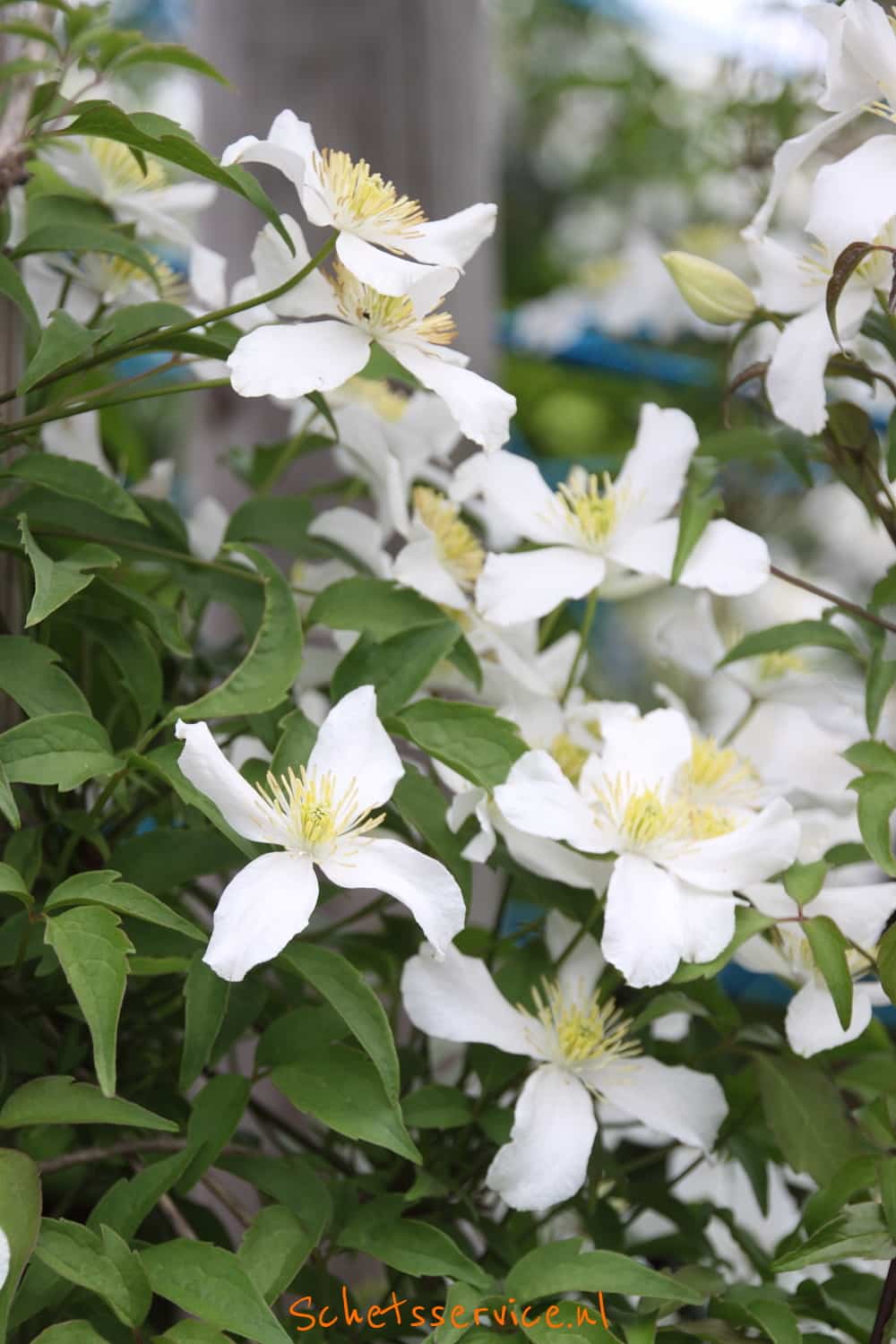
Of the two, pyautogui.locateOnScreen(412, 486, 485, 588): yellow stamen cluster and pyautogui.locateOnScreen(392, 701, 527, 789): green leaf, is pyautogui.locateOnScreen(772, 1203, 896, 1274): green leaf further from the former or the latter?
pyautogui.locateOnScreen(412, 486, 485, 588): yellow stamen cluster

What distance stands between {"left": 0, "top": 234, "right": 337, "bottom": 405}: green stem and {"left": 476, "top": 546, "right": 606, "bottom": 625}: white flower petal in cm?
15

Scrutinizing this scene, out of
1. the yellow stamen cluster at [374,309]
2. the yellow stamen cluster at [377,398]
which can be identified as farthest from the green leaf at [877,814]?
the yellow stamen cluster at [377,398]

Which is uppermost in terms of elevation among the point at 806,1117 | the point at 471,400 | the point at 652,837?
the point at 471,400

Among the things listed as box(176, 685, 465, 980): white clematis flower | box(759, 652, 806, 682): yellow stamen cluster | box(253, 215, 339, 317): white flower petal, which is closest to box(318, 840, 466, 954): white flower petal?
box(176, 685, 465, 980): white clematis flower

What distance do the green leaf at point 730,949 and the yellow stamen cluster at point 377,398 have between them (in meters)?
0.35

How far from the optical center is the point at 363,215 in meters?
0.53

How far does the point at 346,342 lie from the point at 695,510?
0.55ft

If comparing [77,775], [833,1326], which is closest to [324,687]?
[77,775]

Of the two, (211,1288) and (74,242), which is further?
(74,242)

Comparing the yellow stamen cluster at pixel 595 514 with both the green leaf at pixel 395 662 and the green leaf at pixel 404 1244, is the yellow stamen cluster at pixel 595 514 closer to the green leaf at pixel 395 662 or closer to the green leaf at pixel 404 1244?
the green leaf at pixel 395 662

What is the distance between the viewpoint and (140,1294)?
1.46 feet

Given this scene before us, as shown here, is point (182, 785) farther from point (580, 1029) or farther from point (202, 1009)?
point (580, 1029)

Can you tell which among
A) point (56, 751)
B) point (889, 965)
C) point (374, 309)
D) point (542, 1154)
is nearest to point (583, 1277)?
point (542, 1154)

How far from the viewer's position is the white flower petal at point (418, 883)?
1.56 ft
